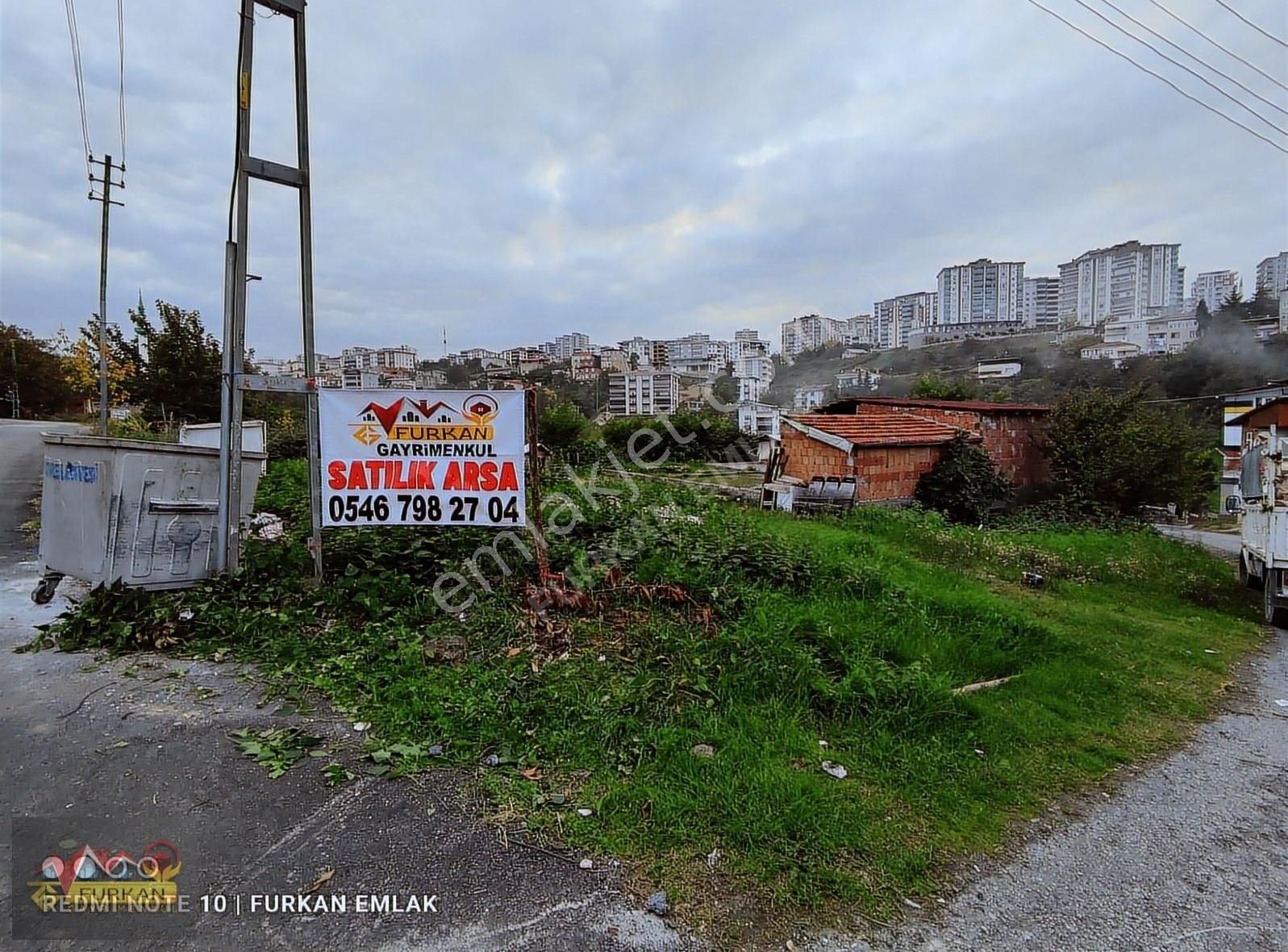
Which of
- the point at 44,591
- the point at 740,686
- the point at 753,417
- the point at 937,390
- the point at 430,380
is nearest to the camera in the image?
the point at 740,686

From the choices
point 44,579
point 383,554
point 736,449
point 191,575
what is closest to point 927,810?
point 383,554

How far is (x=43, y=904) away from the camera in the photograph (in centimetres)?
221

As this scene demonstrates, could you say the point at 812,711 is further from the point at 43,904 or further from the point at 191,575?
the point at 191,575

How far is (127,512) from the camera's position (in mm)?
4691

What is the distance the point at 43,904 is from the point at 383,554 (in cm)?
345

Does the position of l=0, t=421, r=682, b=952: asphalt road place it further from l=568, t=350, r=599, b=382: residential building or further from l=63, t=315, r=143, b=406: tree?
l=568, t=350, r=599, b=382: residential building

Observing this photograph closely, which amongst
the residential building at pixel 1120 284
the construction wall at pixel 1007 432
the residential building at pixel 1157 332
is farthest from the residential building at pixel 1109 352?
the construction wall at pixel 1007 432

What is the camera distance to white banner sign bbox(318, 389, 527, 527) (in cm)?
518

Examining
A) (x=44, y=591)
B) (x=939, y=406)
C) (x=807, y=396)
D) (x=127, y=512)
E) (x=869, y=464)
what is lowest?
(x=44, y=591)

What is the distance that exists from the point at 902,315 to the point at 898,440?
61.0 meters

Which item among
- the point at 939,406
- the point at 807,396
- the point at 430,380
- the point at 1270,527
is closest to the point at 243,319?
the point at 430,380

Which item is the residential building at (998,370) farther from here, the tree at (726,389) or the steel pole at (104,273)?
the steel pole at (104,273)

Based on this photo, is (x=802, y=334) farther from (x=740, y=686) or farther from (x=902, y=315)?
(x=740, y=686)

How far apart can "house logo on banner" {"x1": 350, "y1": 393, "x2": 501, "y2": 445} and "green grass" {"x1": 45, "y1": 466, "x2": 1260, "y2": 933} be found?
1077mm
